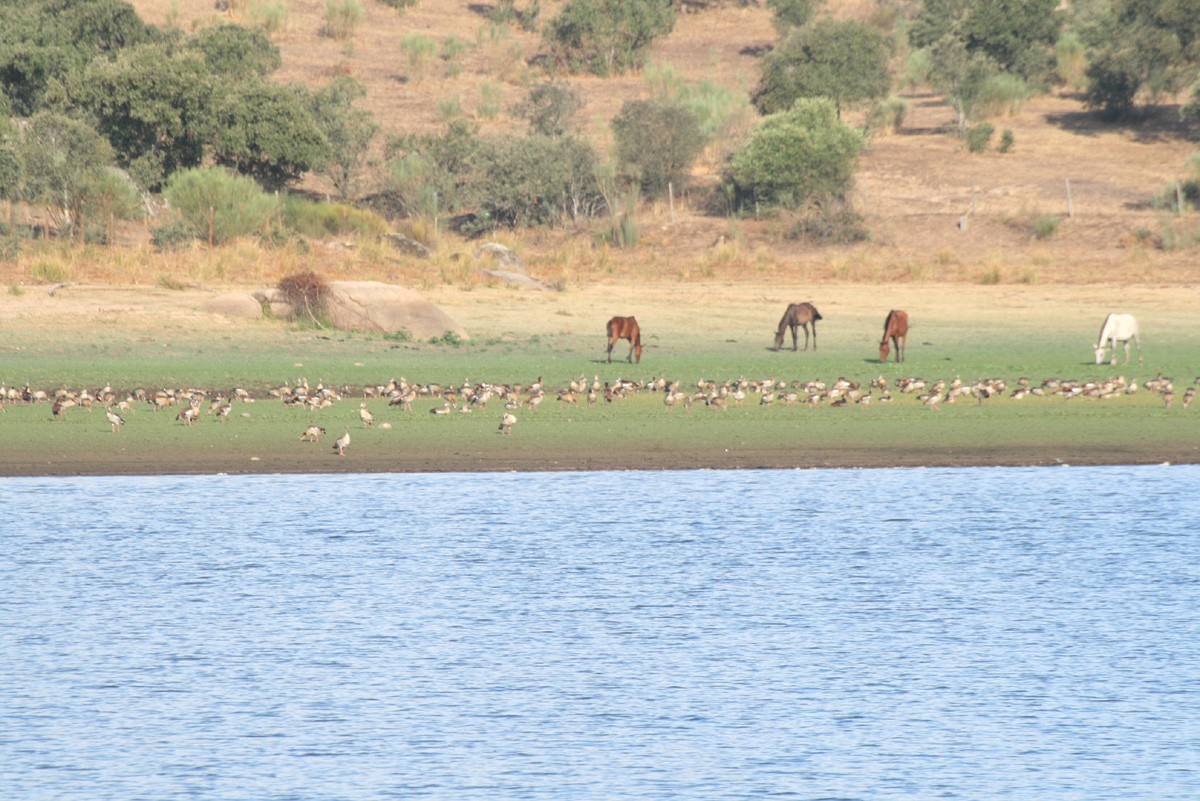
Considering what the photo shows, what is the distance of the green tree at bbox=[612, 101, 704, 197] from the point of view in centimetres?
4506

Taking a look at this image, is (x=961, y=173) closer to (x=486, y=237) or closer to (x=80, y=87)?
(x=486, y=237)

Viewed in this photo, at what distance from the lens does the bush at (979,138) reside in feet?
156

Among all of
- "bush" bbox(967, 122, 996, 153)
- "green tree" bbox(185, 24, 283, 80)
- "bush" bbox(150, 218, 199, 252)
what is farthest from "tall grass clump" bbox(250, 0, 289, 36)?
"bush" bbox(150, 218, 199, 252)

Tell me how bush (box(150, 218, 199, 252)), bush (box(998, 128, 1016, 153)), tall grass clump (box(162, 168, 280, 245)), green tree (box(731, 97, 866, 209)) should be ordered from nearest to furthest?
1. bush (box(150, 218, 199, 252))
2. tall grass clump (box(162, 168, 280, 245))
3. green tree (box(731, 97, 866, 209))
4. bush (box(998, 128, 1016, 153))

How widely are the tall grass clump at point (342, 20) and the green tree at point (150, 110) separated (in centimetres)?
2355

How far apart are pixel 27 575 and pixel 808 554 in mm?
5897

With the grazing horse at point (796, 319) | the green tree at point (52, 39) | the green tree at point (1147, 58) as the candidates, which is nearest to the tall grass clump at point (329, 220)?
the green tree at point (52, 39)

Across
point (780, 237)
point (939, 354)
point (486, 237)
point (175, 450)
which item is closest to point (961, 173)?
point (780, 237)

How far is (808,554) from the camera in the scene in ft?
45.0

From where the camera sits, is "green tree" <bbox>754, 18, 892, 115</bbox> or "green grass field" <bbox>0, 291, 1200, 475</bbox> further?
"green tree" <bbox>754, 18, 892, 115</bbox>

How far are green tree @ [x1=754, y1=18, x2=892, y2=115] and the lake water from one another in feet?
114

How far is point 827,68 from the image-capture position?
5022 cm

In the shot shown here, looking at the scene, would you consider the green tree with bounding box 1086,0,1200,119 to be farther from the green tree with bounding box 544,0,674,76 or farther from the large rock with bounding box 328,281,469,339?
the large rock with bounding box 328,281,469,339

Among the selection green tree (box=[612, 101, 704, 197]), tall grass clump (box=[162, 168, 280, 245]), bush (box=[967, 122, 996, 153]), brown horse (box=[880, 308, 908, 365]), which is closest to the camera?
brown horse (box=[880, 308, 908, 365])
